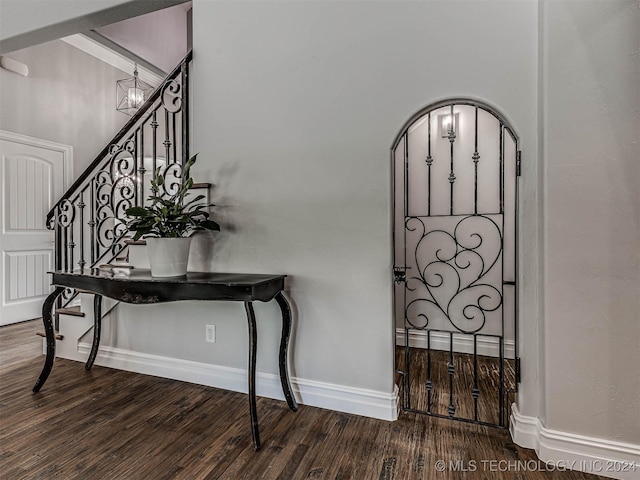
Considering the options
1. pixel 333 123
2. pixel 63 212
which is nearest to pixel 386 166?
pixel 333 123

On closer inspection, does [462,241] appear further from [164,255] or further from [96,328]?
[96,328]

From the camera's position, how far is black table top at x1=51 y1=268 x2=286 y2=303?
1.75 metres

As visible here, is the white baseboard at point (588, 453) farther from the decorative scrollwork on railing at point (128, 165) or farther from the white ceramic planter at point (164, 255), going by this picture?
the decorative scrollwork on railing at point (128, 165)

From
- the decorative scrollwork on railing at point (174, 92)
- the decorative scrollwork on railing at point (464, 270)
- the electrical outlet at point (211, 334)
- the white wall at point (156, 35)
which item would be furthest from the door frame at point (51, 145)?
the decorative scrollwork on railing at point (464, 270)

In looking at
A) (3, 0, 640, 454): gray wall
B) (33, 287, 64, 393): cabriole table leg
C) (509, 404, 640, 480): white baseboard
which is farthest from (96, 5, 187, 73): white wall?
(509, 404, 640, 480): white baseboard

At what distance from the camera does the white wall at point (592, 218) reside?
148cm

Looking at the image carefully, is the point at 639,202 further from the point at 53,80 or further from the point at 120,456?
the point at 53,80

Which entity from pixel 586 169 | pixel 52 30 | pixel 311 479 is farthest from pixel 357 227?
pixel 52 30

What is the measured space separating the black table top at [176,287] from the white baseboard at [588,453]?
1459 mm

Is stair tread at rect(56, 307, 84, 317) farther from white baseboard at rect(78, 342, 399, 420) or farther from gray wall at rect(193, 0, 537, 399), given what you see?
gray wall at rect(193, 0, 537, 399)

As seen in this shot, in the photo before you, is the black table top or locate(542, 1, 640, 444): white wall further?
the black table top

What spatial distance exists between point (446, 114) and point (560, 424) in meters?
2.05

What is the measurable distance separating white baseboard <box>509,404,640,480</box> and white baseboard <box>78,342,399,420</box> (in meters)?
0.70

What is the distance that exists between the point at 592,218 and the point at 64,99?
544 centimetres
